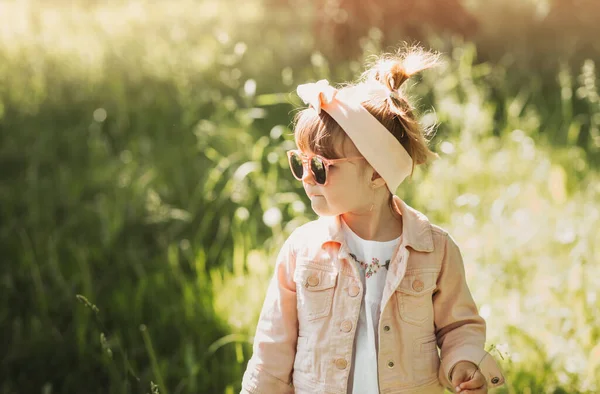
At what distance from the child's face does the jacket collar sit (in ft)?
0.22

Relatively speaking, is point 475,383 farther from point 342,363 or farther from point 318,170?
point 318,170

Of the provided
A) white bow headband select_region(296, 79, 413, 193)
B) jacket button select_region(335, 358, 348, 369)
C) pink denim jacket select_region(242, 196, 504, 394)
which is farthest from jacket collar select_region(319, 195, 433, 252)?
jacket button select_region(335, 358, 348, 369)

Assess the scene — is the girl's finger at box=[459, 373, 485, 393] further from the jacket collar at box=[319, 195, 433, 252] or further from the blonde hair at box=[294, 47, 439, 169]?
the blonde hair at box=[294, 47, 439, 169]

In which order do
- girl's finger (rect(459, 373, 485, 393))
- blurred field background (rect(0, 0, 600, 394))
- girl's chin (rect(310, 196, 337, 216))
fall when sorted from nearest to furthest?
1. girl's finger (rect(459, 373, 485, 393))
2. girl's chin (rect(310, 196, 337, 216))
3. blurred field background (rect(0, 0, 600, 394))

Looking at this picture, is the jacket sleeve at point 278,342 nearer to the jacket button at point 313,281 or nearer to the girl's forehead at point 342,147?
the jacket button at point 313,281

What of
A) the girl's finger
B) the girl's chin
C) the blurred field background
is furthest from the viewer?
the blurred field background

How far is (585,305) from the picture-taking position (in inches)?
118

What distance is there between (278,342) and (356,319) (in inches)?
9.0

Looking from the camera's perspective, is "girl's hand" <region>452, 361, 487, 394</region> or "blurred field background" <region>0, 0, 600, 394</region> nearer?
"girl's hand" <region>452, 361, 487, 394</region>

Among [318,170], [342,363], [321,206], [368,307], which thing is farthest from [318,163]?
[342,363]

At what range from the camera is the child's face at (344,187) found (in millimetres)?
1988

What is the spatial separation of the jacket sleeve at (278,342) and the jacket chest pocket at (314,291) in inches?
1.5

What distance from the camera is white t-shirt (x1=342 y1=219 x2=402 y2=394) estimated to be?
1.99 meters

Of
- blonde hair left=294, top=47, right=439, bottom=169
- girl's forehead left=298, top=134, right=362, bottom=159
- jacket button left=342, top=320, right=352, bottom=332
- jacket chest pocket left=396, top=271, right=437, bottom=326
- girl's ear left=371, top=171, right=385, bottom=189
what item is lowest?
jacket button left=342, top=320, right=352, bottom=332
